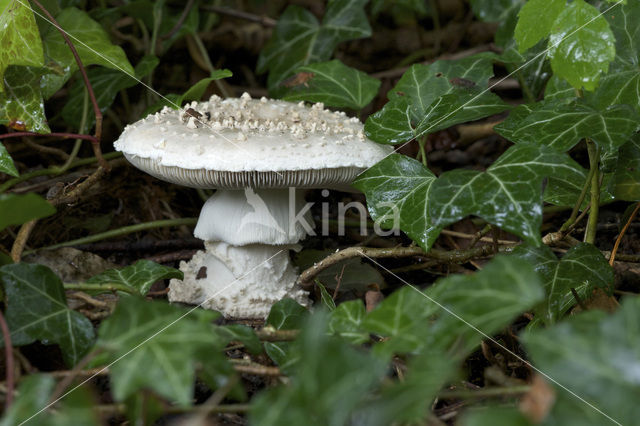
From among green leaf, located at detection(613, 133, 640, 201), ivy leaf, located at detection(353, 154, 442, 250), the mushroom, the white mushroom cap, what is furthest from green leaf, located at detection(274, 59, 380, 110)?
green leaf, located at detection(613, 133, 640, 201)

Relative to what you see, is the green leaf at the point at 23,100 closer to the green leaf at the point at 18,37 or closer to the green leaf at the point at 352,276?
the green leaf at the point at 18,37

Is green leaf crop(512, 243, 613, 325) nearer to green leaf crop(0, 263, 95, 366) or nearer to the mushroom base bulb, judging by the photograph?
the mushroom base bulb

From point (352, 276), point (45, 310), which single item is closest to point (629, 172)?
point (352, 276)

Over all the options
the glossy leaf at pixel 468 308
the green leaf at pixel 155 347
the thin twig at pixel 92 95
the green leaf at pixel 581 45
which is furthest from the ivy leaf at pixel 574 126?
the thin twig at pixel 92 95

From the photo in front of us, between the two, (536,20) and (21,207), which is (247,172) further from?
(536,20)

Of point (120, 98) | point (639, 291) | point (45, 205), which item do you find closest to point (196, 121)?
point (45, 205)

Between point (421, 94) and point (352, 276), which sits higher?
point (421, 94)

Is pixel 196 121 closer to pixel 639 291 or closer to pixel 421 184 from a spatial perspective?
pixel 421 184
